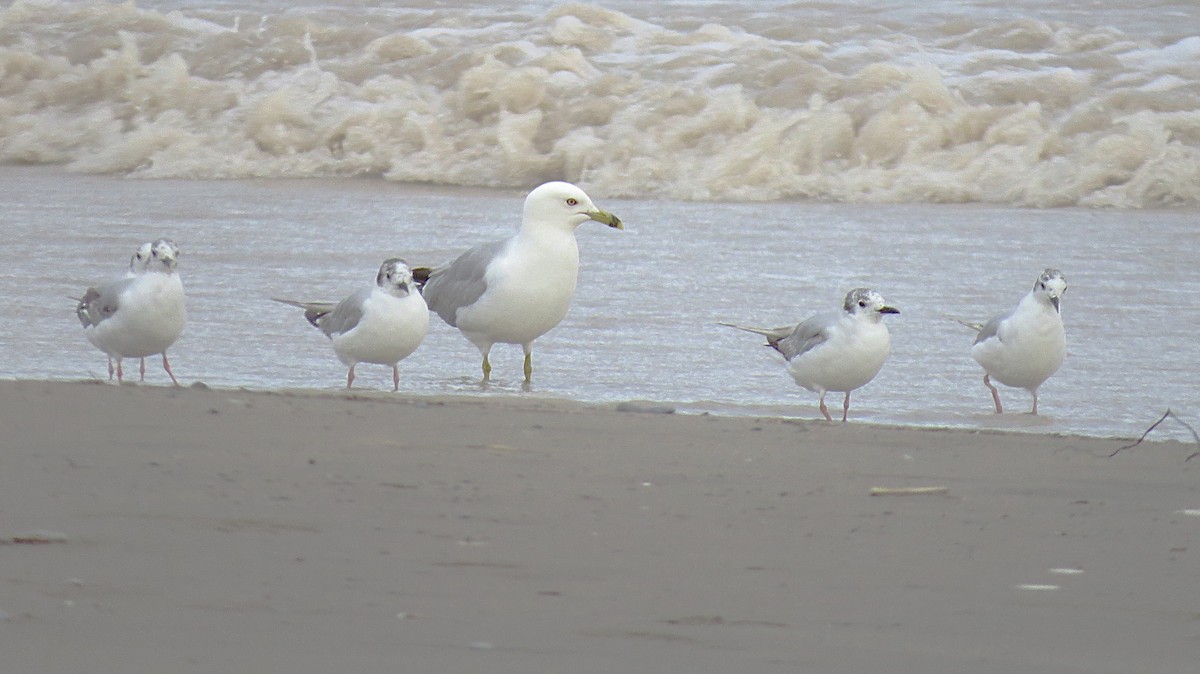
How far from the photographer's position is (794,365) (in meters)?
5.73

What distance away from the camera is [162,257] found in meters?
5.74

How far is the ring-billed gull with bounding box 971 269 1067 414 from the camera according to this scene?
562 centimetres

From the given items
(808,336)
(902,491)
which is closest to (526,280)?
(808,336)

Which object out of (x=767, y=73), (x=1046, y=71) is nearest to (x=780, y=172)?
(x=767, y=73)

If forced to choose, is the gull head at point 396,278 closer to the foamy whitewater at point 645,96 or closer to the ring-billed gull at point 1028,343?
the ring-billed gull at point 1028,343

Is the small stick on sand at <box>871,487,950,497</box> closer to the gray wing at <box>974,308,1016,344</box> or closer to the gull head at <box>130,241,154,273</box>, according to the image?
the gray wing at <box>974,308,1016,344</box>

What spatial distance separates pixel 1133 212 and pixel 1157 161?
2.87 ft

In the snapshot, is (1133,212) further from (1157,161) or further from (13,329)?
(13,329)

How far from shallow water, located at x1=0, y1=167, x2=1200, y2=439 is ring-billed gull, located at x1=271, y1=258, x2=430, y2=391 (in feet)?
0.55

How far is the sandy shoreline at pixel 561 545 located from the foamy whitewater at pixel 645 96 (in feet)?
22.3

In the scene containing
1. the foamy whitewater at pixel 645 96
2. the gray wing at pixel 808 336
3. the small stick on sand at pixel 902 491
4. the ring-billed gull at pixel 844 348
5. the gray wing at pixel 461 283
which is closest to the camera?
the small stick on sand at pixel 902 491

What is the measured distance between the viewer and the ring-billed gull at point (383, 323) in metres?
5.82

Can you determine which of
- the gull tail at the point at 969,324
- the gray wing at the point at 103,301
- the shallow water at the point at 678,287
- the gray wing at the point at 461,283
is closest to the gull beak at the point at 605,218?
the gray wing at the point at 461,283

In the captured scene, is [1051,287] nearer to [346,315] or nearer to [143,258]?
[346,315]
